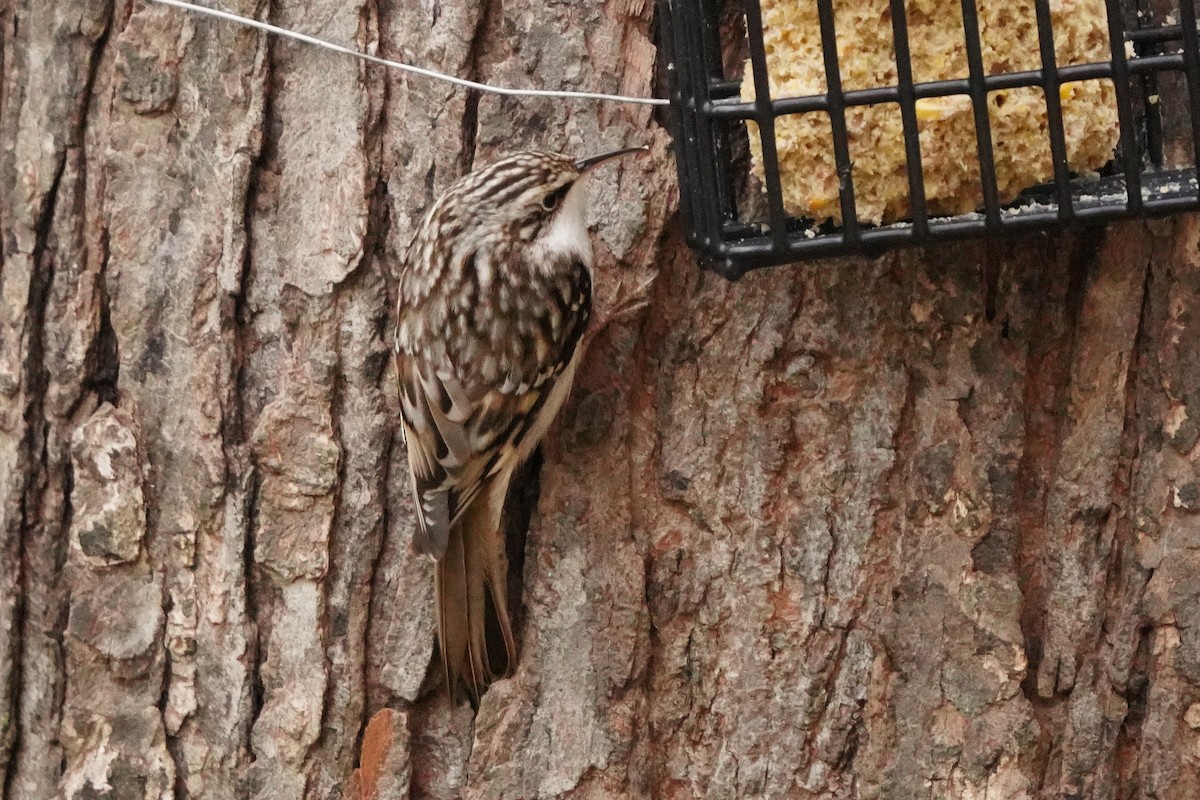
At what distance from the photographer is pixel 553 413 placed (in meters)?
2.94

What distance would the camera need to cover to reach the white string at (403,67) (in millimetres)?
2670

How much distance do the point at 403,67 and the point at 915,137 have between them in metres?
1.03

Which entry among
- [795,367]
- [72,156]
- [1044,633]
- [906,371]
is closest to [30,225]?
[72,156]

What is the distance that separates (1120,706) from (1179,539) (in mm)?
342

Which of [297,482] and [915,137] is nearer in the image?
[915,137]

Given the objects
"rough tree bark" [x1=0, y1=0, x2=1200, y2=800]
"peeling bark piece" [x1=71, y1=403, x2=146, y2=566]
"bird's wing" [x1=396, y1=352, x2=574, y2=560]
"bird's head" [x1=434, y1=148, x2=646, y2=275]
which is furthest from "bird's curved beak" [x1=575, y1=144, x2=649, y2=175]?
"peeling bark piece" [x1=71, y1=403, x2=146, y2=566]

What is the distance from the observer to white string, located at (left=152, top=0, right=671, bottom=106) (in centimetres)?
267

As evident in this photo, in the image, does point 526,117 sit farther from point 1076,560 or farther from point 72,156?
point 1076,560

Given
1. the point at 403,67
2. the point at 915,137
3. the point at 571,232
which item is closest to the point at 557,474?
the point at 571,232

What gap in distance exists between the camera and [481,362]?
2.99 metres

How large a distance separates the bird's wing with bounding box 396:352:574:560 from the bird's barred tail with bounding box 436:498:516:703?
71 millimetres

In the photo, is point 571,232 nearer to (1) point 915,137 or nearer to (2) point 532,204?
(2) point 532,204

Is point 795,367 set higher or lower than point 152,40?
lower

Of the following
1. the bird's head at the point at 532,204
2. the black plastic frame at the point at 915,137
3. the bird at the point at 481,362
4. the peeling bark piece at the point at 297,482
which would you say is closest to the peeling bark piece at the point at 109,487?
the peeling bark piece at the point at 297,482
